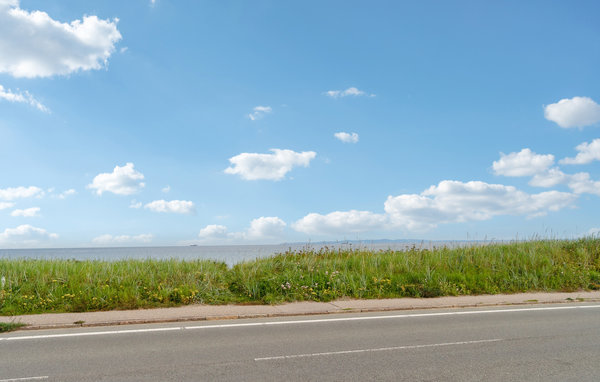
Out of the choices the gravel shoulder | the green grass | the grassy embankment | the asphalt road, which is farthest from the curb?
the grassy embankment

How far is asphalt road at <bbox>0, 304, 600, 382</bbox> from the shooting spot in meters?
6.65

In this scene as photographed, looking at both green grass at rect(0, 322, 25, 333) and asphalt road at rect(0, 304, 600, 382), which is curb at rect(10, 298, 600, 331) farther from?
asphalt road at rect(0, 304, 600, 382)

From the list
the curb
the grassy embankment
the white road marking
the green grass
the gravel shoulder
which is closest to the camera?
the white road marking

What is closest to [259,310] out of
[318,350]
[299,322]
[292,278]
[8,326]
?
[299,322]

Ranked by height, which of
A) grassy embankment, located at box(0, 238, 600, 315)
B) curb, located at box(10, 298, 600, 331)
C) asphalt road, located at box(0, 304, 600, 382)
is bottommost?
asphalt road, located at box(0, 304, 600, 382)

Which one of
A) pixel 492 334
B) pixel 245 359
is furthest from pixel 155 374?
pixel 492 334

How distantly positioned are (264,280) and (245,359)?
6.37m

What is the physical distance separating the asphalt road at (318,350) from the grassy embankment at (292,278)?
2.31 metres

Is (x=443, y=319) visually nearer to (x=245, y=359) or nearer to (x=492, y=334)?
(x=492, y=334)

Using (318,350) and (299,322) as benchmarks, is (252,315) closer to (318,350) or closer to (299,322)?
(299,322)

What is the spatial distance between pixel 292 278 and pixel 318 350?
608 cm

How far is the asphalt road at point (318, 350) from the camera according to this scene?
6648 millimetres

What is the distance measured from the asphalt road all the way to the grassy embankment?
2.31 metres

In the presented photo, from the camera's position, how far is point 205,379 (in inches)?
250
